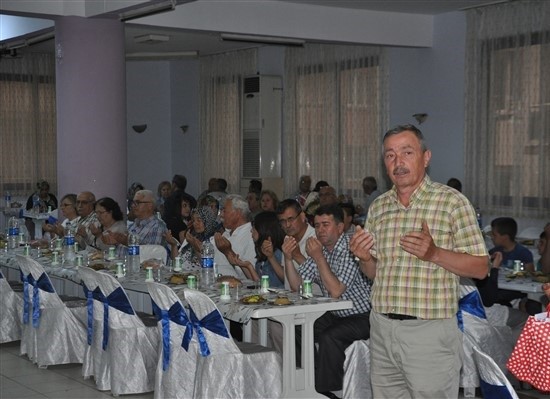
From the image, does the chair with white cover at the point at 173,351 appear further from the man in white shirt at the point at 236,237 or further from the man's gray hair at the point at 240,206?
the man's gray hair at the point at 240,206

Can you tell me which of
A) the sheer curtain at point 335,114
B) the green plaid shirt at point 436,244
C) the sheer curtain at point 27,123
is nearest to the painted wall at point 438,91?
the sheer curtain at point 335,114

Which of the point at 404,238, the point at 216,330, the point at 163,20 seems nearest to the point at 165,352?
the point at 216,330

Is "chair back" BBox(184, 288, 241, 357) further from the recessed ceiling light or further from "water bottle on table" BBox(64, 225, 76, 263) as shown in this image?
the recessed ceiling light

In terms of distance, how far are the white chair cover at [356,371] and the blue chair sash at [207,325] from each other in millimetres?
893

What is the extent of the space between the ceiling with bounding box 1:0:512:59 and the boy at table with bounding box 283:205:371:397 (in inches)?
230

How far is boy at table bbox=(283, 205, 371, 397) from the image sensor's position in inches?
232

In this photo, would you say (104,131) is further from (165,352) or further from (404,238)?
(404,238)

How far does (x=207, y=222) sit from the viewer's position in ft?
26.8

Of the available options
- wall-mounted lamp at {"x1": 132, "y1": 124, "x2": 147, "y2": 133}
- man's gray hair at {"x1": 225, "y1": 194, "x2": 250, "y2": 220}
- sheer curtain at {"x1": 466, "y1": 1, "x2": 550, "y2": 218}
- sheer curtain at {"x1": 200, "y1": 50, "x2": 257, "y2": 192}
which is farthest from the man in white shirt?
wall-mounted lamp at {"x1": 132, "y1": 124, "x2": 147, "y2": 133}

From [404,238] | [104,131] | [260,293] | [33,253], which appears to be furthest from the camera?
[104,131]

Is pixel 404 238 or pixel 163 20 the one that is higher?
pixel 163 20

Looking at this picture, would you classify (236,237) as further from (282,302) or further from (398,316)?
(398,316)

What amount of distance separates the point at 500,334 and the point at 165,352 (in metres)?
2.24

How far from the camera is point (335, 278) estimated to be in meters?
5.79
